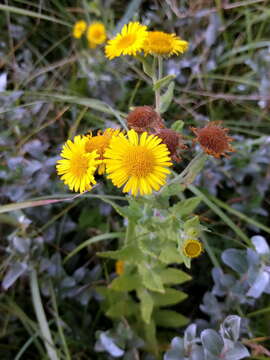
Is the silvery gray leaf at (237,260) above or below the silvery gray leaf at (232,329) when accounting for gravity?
above

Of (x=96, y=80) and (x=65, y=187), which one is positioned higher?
(x=96, y=80)

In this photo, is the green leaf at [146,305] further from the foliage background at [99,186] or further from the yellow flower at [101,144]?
the yellow flower at [101,144]

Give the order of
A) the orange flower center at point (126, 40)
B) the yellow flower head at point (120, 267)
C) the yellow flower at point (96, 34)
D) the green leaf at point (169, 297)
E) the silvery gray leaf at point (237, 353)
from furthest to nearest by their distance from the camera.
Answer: the yellow flower at point (96, 34) < the yellow flower head at point (120, 267) < the green leaf at point (169, 297) < the orange flower center at point (126, 40) < the silvery gray leaf at point (237, 353)

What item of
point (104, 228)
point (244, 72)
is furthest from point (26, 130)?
point (244, 72)

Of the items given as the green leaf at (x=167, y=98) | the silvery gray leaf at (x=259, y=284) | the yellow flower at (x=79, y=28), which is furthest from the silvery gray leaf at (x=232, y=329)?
the yellow flower at (x=79, y=28)

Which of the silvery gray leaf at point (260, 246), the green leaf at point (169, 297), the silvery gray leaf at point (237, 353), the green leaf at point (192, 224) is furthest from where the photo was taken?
the green leaf at point (169, 297)

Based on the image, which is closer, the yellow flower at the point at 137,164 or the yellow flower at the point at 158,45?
the yellow flower at the point at 137,164

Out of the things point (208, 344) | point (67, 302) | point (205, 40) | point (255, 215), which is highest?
point (205, 40)

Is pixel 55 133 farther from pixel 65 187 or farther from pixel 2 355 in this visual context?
pixel 2 355

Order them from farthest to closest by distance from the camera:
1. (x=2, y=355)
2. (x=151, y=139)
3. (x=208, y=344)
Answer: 1. (x=2, y=355)
2. (x=208, y=344)
3. (x=151, y=139)
